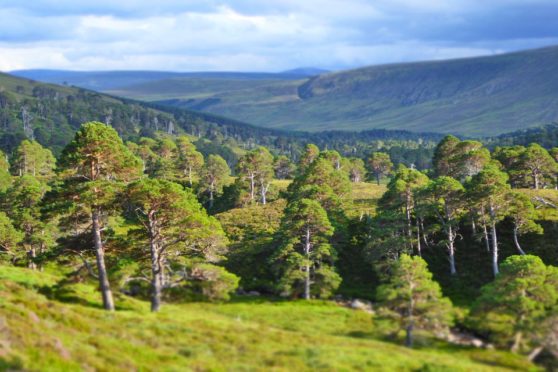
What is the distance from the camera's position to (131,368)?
29.0m

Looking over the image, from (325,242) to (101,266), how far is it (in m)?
31.2

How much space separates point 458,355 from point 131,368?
84.8ft

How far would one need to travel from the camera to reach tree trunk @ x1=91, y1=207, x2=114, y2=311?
4566cm

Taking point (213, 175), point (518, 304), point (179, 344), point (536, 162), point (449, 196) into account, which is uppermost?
point (536, 162)

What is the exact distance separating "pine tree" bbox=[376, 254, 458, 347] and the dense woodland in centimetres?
13

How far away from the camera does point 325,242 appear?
6800 centimetres

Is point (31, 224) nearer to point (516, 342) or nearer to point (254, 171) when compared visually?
point (254, 171)

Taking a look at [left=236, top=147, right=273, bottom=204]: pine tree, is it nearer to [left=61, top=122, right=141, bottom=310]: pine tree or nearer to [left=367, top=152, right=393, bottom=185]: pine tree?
[left=367, top=152, right=393, bottom=185]: pine tree

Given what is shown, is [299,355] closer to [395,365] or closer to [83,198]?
[395,365]

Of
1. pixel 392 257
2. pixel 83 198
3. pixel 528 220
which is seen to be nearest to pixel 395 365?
pixel 83 198

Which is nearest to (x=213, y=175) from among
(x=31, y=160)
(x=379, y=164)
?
(x=31, y=160)

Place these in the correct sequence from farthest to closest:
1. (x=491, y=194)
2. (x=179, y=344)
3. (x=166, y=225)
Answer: (x=491, y=194), (x=166, y=225), (x=179, y=344)

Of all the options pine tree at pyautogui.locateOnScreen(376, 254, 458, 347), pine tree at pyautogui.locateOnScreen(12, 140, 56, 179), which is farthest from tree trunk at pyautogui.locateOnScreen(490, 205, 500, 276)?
pine tree at pyautogui.locateOnScreen(12, 140, 56, 179)

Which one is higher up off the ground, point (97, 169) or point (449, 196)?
point (97, 169)
